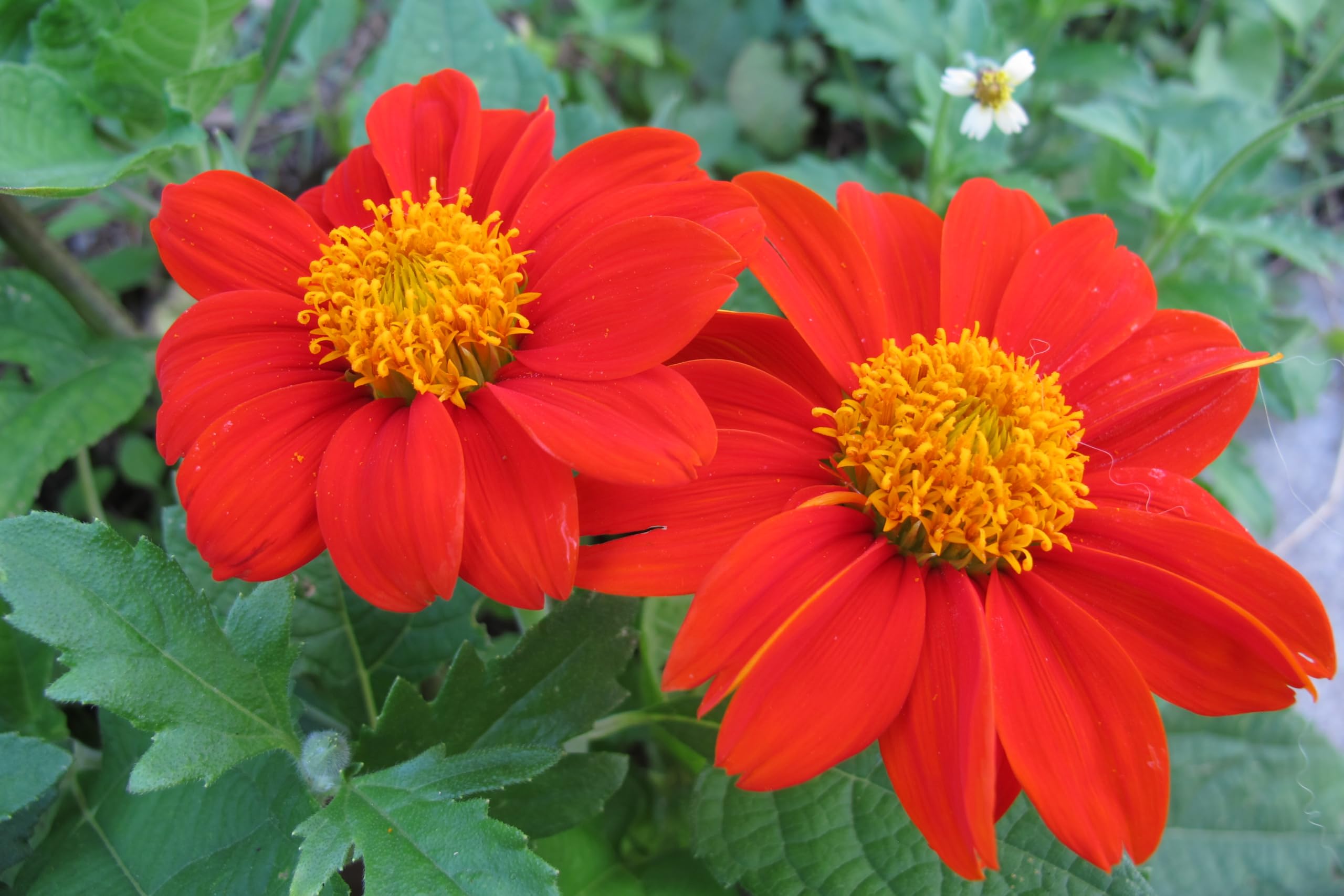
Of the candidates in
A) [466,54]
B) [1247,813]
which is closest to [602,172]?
[466,54]

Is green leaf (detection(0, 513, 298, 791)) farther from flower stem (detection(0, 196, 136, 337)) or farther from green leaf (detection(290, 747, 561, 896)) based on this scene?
flower stem (detection(0, 196, 136, 337))

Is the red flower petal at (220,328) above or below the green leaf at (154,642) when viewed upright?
above

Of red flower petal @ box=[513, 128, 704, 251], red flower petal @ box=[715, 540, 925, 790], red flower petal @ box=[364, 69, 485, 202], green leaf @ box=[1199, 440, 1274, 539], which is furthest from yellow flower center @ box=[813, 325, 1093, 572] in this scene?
green leaf @ box=[1199, 440, 1274, 539]

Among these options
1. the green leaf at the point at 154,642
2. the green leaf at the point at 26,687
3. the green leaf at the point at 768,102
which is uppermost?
the green leaf at the point at 768,102

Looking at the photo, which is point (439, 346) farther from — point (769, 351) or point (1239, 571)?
point (1239, 571)

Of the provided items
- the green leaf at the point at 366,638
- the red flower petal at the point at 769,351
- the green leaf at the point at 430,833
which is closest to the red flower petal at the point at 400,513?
the green leaf at the point at 430,833

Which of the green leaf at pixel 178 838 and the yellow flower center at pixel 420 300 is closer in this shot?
the yellow flower center at pixel 420 300

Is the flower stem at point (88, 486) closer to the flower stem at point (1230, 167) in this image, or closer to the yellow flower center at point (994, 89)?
the yellow flower center at point (994, 89)
